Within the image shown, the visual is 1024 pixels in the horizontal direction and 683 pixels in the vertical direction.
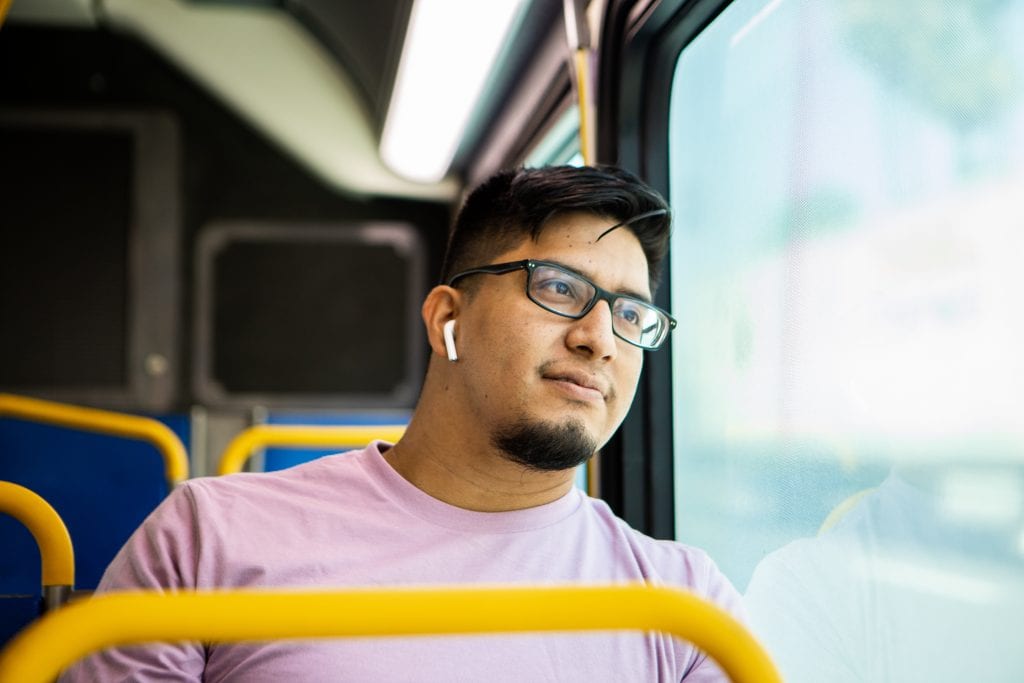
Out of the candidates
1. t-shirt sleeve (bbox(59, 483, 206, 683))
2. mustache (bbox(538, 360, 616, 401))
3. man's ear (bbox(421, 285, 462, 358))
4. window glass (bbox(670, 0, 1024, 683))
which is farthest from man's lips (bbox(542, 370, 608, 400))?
t-shirt sleeve (bbox(59, 483, 206, 683))

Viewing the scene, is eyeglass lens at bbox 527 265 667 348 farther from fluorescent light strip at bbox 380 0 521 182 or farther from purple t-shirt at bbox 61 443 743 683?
fluorescent light strip at bbox 380 0 521 182

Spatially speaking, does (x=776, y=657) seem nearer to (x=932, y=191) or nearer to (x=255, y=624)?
(x=932, y=191)

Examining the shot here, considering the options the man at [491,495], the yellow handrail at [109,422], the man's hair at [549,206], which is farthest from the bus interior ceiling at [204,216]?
the man at [491,495]

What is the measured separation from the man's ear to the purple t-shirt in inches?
8.2

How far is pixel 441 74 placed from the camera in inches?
119

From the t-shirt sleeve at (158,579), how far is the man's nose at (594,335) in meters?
0.53

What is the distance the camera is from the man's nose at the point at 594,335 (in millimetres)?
1341

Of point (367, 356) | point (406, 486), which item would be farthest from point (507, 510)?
point (367, 356)

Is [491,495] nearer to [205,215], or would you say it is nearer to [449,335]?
[449,335]

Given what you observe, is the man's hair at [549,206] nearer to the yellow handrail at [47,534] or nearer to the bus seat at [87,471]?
the yellow handrail at [47,534]

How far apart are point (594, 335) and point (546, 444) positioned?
158 mm

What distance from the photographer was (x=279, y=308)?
184 inches

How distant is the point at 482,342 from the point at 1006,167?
68 centimetres

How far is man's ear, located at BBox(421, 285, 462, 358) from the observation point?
150 cm
